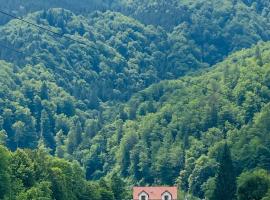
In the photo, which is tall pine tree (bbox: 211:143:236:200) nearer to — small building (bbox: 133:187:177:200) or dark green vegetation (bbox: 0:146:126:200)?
dark green vegetation (bbox: 0:146:126:200)

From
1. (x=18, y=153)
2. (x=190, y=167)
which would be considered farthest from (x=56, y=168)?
(x=190, y=167)

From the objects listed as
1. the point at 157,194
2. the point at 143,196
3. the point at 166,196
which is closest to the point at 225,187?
the point at 166,196

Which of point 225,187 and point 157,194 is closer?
point 225,187

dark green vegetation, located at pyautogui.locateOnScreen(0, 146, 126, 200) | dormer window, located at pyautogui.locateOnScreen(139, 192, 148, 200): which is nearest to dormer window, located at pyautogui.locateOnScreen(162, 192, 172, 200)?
dormer window, located at pyautogui.locateOnScreen(139, 192, 148, 200)

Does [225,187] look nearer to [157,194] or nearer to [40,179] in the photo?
[157,194]

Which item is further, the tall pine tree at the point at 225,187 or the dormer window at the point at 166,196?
the dormer window at the point at 166,196

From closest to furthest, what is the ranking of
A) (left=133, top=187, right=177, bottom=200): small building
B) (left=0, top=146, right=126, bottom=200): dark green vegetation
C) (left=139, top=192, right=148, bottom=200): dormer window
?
1. (left=0, top=146, right=126, bottom=200): dark green vegetation
2. (left=139, top=192, right=148, bottom=200): dormer window
3. (left=133, top=187, right=177, bottom=200): small building

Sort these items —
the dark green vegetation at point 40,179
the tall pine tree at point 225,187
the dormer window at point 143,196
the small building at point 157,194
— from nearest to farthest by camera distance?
1. the dark green vegetation at point 40,179
2. the tall pine tree at point 225,187
3. the dormer window at point 143,196
4. the small building at point 157,194

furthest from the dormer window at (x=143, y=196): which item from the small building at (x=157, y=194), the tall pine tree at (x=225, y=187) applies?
the tall pine tree at (x=225, y=187)

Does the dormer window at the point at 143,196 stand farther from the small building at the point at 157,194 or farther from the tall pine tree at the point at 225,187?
the tall pine tree at the point at 225,187

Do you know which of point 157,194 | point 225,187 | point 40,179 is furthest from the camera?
point 157,194

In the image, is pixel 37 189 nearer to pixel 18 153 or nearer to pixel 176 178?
pixel 18 153

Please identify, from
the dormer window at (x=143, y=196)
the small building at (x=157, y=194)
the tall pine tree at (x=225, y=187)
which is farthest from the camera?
the small building at (x=157, y=194)

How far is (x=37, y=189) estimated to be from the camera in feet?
300
